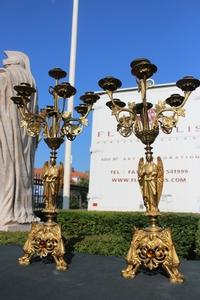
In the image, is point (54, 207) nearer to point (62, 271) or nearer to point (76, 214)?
point (62, 271)

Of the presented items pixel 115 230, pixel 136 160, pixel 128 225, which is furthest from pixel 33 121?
pixel 136 160

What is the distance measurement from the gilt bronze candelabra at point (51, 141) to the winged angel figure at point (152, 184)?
1316 millimetres

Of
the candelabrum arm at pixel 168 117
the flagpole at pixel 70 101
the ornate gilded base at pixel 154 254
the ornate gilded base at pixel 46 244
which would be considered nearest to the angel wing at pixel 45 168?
the ornate gilded base at pixel 46 244

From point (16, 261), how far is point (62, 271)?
0.92 metres

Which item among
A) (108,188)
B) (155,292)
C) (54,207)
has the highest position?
(108,188)

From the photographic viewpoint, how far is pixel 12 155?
893 cm

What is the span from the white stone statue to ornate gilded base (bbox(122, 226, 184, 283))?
430 centimetres

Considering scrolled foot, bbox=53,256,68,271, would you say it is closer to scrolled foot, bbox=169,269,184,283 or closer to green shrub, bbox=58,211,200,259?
scrolled foot, bbox=169,269,184,283

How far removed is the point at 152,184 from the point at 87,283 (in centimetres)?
140

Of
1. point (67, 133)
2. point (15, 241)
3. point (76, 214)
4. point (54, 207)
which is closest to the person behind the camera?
point (54, 207)

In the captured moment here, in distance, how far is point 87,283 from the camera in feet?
15.1

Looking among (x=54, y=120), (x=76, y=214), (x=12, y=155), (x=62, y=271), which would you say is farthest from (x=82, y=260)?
(x=76, y=214)

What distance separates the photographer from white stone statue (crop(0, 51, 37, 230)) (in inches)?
344

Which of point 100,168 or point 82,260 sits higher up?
point 100,168
